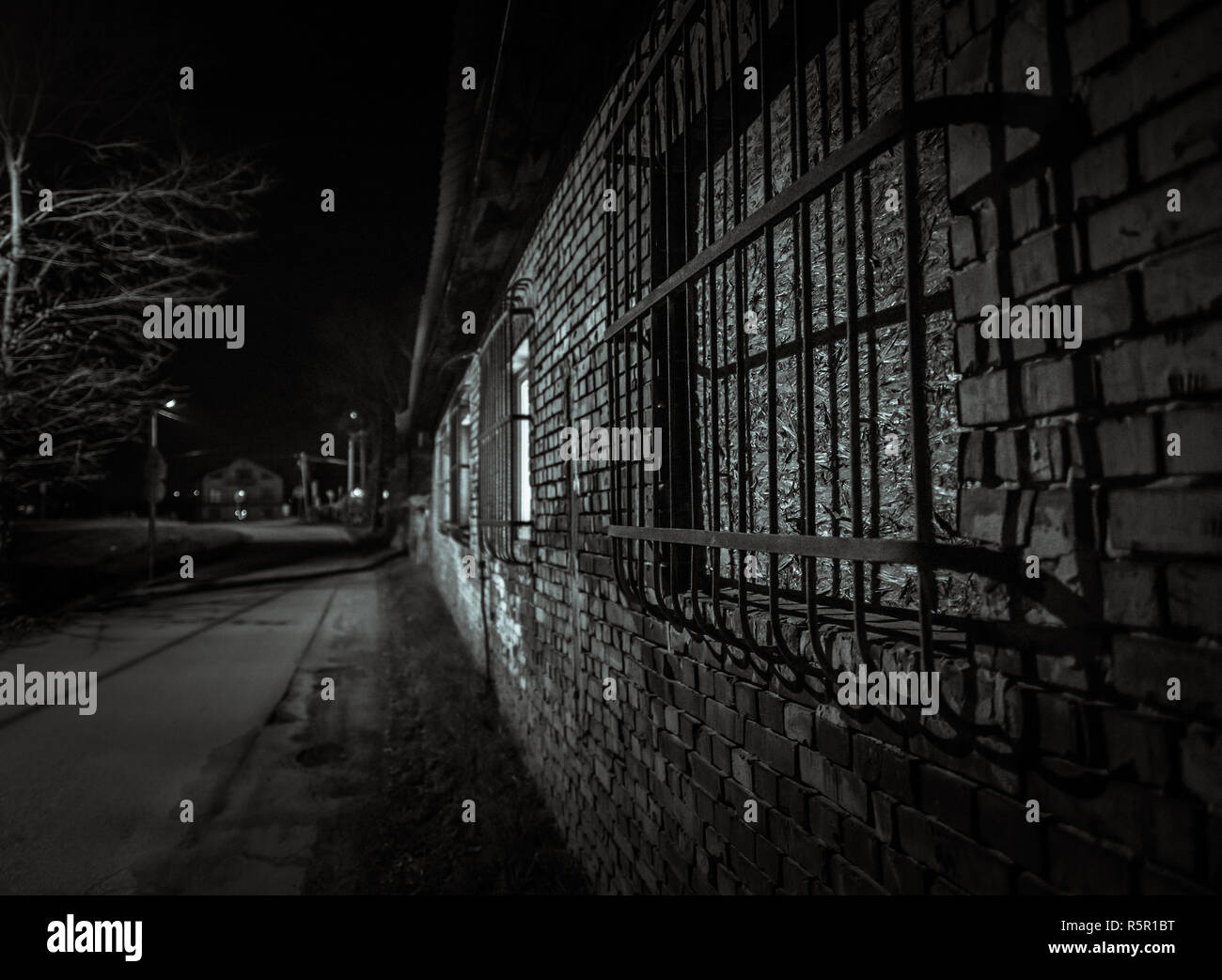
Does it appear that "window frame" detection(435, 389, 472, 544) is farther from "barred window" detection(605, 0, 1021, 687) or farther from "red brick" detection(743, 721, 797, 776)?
"red brick" detection(743, 721, 797, 776)

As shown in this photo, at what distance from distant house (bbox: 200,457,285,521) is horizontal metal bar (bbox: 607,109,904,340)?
81793 mm

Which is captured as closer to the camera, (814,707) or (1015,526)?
(1015,526)

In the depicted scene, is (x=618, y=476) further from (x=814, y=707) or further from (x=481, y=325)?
(x=481, y=325)

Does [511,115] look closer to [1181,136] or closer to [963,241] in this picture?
[963,241]

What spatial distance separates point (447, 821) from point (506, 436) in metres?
2.30

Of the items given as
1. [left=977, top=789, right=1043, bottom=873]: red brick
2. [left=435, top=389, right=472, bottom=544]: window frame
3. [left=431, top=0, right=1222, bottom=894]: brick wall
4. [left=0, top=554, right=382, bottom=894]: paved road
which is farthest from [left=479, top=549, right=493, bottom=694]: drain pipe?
[left=977, top=789, right=1043, bottom=873]: red brick

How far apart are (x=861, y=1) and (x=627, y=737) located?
7.81ft

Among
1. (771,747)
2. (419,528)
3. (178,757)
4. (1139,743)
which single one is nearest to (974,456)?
(1139,743)

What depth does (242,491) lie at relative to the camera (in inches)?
3164

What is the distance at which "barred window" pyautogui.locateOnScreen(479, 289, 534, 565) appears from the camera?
14.3ft

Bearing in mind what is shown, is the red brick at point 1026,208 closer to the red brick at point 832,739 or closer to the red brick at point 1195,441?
the red brick at point 1195,441

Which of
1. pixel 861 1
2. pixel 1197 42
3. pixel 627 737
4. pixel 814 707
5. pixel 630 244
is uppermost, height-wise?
pixel 861 1
